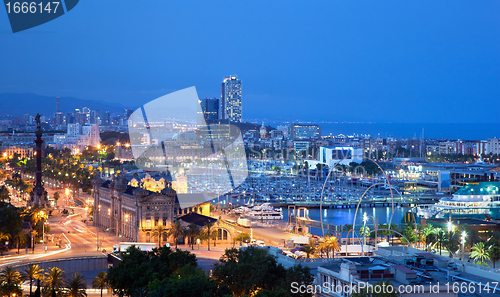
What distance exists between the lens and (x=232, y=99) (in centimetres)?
18425

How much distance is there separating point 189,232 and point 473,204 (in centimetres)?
2268

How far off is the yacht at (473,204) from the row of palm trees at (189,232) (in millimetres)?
18650

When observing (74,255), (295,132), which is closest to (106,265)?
(74,255)

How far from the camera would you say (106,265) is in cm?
2312

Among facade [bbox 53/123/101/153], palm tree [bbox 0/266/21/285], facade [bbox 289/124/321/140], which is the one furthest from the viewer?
facade [bbox 289/124/321/140]

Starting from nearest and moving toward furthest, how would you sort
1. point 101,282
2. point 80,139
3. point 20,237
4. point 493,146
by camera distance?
1. point 101,282
2. point 20,237
3. point 493,146
4. point 80,139

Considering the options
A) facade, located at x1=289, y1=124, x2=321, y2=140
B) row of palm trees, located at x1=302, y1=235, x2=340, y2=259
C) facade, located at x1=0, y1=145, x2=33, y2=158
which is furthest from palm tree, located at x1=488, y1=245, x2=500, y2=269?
facade, located at x1=289, y1=124, x2=321, y2=140

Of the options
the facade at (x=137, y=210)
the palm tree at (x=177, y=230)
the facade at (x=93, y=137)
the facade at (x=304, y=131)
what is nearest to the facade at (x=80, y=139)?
the facade at (x=93, y=137)

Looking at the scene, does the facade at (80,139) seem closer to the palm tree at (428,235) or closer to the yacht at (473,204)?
the yacht at (473,204)

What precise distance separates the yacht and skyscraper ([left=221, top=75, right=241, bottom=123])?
14288 centimetres

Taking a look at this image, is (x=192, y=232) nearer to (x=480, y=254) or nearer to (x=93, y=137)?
(x=480, y=254)

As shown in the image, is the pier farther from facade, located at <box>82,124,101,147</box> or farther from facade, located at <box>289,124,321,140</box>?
facade, located at <box>289,124,321,140</box>


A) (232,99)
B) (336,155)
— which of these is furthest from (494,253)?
(232,99)

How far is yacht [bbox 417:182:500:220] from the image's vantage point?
39.8 meters
